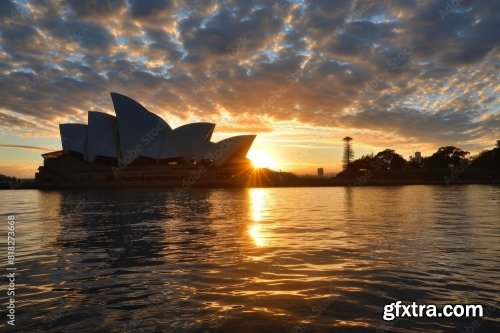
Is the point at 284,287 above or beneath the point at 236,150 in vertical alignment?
beneath

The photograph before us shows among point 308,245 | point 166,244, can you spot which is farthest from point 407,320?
point 166,244

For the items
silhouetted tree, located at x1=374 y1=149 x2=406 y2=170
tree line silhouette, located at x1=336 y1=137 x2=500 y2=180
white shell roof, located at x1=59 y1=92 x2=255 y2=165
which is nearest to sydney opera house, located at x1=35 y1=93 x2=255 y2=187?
white shell roof, located at x1=59 y1=92 x2=255 y2=165

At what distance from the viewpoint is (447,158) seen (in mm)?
123688

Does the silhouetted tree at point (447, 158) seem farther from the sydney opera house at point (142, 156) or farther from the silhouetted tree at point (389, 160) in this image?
the sydney opera house at point (142, 156)

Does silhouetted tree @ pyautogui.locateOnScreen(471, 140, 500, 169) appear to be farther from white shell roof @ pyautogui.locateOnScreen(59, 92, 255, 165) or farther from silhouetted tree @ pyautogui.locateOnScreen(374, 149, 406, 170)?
white shell roof @ pyautogui.locateOnScreen(59, 92, 255, 165)

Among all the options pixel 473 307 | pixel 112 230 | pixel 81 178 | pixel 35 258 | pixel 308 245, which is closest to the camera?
pixel 473 307

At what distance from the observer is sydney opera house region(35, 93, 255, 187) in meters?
79.8

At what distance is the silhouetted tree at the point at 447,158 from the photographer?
122250 millimetres

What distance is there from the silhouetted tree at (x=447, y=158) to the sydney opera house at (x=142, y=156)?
66.3m

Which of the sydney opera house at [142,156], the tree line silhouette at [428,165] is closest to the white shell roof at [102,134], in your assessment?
the sydney opera house at [142,156]

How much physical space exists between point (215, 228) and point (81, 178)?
7888 centimetres

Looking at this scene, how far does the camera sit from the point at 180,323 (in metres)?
5.52

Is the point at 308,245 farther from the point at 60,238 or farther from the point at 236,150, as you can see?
the point at 236,150

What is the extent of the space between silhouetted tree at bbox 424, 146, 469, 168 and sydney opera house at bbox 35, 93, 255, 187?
6630cm
